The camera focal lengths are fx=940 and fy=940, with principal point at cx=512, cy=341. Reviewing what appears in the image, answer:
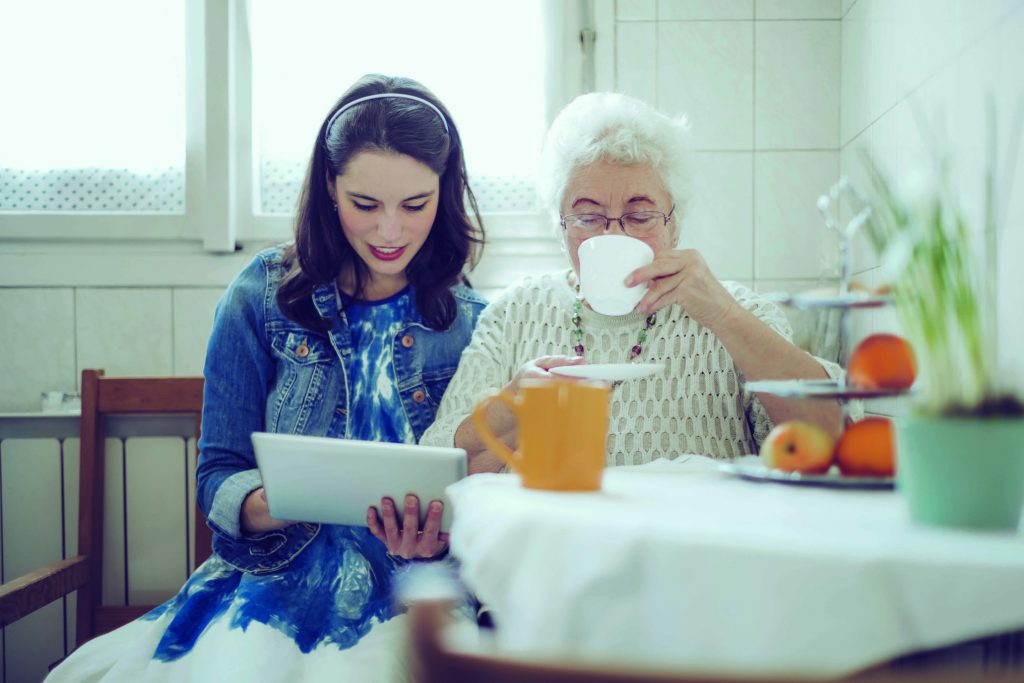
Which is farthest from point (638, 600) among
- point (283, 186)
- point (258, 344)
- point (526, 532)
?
point (283, 186)

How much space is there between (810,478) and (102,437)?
5.33 ft

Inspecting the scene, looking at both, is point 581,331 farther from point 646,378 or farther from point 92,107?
point 92,107

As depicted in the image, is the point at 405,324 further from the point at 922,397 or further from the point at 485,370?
the point at 922,397

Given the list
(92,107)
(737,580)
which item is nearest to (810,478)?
(737,580)

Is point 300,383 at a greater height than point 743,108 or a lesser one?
lesser

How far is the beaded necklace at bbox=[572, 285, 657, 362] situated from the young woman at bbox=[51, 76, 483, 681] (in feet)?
0.77

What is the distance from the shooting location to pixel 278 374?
1669mm

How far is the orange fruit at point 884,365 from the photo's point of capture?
85cm

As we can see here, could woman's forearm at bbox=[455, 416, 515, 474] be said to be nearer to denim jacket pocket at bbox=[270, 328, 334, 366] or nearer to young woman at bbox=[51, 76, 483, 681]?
young woman at bbox=[51, 76, 483, 681]

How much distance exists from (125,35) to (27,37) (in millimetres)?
245

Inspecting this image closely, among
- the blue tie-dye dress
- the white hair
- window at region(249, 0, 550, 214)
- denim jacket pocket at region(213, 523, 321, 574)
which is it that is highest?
window at region(249, 0, 550, 214)

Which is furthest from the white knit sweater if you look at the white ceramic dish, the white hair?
the white ceramic dish

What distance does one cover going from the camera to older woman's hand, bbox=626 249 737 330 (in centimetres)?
134

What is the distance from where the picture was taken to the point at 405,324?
168cm
